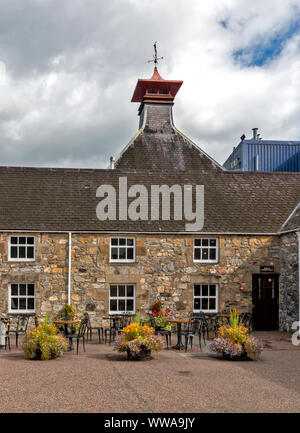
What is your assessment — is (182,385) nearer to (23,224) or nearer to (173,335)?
(173,335)

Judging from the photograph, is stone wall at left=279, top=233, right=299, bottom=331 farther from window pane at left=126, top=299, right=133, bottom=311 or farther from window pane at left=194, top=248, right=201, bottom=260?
window pane at left=126, top=299, right=133, bottom=311

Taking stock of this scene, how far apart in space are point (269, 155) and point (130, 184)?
18.3 metres

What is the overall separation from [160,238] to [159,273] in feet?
4.45

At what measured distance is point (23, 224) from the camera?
18.6m

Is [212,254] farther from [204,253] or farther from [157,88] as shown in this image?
[157,88]

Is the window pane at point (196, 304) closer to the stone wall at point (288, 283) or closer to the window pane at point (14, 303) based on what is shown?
the stone wall at point (288, 283)

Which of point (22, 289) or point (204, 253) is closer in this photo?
point (22, 289)

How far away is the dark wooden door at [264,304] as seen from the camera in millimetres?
19219

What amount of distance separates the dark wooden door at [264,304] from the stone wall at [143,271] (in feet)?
1.02

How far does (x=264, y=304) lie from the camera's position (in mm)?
19266

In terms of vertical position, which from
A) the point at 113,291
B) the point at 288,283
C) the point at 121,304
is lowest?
the point at 121,304

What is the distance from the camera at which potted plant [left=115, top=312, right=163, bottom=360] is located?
1219 cm

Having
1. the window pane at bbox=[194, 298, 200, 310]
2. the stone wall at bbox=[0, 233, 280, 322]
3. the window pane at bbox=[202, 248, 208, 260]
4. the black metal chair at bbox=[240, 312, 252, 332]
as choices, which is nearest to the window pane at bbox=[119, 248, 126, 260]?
the stone wall at bbox=[0, 233, 280, 322]

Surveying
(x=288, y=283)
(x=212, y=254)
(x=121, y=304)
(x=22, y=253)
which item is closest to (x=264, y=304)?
(x=288, y=283)
